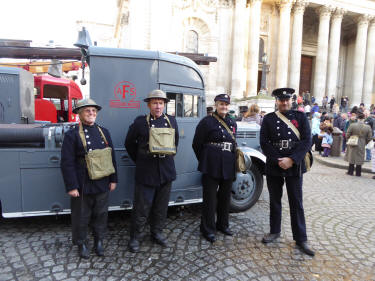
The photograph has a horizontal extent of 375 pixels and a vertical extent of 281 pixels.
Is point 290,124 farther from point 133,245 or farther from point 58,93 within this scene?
point 58,93

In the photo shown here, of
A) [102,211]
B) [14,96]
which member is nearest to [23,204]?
[102,211]

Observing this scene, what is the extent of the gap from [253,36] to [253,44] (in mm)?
718

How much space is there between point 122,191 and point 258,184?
246 centimetres

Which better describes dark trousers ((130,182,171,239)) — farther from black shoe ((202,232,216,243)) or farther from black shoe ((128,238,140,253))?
black shoe ((202,232,216,243))

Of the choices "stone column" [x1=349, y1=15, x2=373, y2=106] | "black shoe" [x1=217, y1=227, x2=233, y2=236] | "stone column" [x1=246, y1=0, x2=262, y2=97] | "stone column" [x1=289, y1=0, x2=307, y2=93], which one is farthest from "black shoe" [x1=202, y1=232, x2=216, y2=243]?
"stone column" [x1=349, y1=15, x2=373, y2=106]

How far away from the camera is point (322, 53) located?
89.1 ft

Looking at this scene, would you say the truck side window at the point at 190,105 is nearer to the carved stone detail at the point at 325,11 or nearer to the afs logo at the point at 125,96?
the afs logo at the point at 125,96

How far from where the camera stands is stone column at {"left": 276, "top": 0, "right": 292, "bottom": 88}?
25.4 m

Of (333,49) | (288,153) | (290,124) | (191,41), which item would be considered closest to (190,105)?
(290,124)

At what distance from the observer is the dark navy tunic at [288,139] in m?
3.39

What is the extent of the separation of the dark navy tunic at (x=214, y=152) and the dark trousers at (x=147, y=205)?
0.61 m

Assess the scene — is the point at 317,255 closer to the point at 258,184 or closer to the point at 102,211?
the point at 258,184

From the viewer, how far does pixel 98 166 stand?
10.0 ft

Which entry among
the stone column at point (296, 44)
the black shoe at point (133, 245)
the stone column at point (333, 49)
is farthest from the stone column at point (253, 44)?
the black shoe at point (133, 245)
